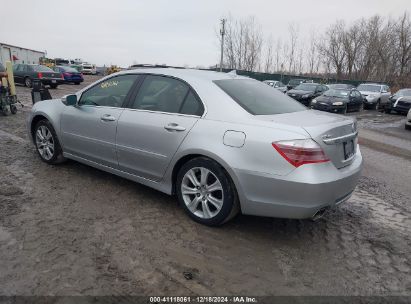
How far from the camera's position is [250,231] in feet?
11.9

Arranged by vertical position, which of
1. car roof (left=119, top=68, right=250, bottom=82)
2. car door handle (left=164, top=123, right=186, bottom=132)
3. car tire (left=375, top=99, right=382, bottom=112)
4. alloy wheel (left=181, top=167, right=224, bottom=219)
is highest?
car roof (left=119, top=68, right=250, bottom=82)

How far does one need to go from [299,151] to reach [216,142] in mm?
795

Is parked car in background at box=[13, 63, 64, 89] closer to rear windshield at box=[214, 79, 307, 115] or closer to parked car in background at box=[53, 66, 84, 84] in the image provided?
parked car in background at box=[53, 66, 84, 84]

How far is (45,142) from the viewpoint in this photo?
5.36 meters

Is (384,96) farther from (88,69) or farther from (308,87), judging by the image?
(88,69)

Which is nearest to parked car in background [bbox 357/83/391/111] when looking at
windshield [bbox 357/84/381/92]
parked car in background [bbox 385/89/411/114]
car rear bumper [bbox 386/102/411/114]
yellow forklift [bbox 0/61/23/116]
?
windshield [bbox 357/84/381/92]

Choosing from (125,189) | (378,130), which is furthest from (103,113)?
(378,130)

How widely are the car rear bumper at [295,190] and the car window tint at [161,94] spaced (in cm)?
117

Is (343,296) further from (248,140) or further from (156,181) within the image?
(156,181)

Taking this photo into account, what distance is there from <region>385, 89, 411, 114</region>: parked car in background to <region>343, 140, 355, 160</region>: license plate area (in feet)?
54.6

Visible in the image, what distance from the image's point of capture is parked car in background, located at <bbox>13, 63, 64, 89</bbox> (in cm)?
1973

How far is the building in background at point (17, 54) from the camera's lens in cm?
3469

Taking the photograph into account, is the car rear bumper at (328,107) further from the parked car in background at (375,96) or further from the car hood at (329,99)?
the parked car in background at (375,96)

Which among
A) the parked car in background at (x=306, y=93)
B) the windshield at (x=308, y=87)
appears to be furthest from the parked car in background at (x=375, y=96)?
the windshield at (x=308, y=87)
